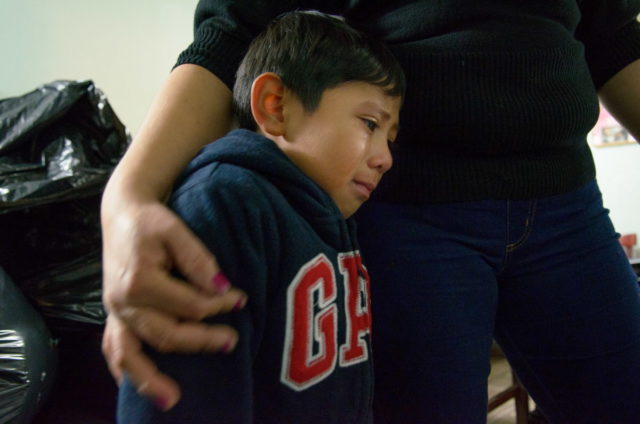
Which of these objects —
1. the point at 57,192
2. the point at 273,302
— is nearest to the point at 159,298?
the point at 273,302

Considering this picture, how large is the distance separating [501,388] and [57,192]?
1867mm

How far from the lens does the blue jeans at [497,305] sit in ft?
2.11

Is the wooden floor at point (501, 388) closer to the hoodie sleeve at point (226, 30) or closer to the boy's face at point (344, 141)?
the boy's face at point (344, 141)

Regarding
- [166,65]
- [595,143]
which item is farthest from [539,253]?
[595,143]

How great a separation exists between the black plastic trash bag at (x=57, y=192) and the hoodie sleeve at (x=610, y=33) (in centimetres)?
110

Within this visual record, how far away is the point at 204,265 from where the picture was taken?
1.30 feet

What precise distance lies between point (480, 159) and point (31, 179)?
42.4 inches

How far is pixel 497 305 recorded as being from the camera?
0.73m

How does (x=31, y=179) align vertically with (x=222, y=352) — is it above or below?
below

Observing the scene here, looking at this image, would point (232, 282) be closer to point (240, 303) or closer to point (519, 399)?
point (240, 303)

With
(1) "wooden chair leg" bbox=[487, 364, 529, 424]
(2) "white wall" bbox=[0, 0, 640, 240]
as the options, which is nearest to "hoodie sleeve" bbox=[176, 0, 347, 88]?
(2) "white wall" bbox=[0, 0, 640, 240]

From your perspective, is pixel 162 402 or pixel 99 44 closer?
pixel 162 402

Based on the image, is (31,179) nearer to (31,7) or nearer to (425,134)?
(31,7)

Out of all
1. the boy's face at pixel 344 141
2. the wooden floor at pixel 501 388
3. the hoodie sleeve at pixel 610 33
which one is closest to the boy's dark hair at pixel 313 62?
the boy's face at pixel 344 141
